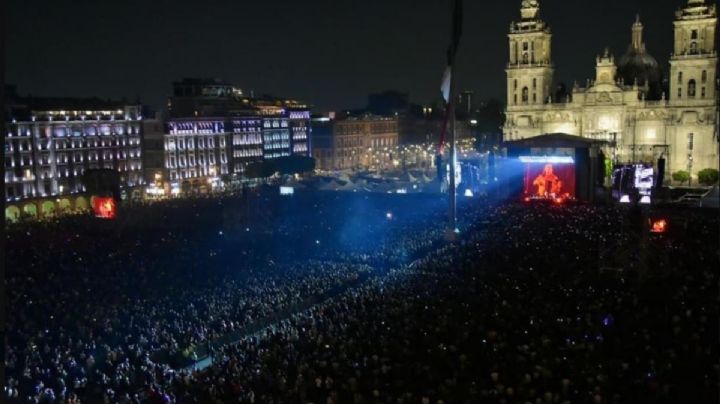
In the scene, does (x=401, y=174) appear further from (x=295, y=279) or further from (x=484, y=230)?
(x=295, y=279)

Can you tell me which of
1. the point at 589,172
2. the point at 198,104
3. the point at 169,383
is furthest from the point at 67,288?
the point at 198,104

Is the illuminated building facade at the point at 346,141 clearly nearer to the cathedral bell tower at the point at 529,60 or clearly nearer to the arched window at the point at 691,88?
the cathedral bell tower at the point at 529,60

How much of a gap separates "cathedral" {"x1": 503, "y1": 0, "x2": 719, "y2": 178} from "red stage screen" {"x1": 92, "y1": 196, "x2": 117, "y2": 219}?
41145 mm

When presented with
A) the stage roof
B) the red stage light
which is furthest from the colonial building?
the red stage light

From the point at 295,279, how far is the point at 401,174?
51.0m

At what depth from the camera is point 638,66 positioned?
2879 inches

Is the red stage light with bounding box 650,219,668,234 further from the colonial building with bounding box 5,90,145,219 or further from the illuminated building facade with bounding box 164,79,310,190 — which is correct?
the illuminated building facade with bounding box 164,79,310,190

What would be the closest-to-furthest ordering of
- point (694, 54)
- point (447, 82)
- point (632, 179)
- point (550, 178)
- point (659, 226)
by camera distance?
point (447, 82) < point (659, 226) < point (632, 179) < point (550, 178) < point (694, 54)

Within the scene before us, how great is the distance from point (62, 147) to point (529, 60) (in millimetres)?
45478

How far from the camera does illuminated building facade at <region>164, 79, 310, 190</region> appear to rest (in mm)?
78688

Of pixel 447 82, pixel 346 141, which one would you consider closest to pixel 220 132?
pixel 346 141

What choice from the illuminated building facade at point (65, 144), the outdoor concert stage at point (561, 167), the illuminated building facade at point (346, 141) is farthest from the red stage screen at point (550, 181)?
the illuminated building facade at point (346, 141)

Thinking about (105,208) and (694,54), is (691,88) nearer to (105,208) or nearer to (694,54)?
(694,54)

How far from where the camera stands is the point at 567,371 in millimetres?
13953
